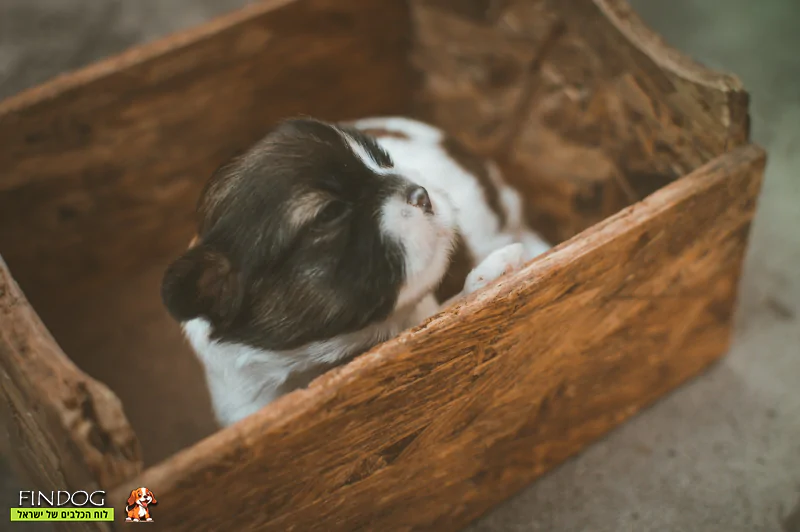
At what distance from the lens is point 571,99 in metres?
1.98

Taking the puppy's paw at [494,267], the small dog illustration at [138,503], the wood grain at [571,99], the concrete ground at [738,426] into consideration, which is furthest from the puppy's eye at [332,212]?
the concrete ground at [738,426]

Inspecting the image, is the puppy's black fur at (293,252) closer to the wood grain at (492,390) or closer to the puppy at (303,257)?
the puppy at (303,257)

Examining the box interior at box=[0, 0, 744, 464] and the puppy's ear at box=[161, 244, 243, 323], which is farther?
the box interior at box=[0, 0, 744, 464]

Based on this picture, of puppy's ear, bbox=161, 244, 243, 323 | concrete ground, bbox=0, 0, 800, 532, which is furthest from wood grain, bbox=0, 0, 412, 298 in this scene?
puppy's ear, bbox=161, 244, 243, 323

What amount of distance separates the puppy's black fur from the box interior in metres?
0.69

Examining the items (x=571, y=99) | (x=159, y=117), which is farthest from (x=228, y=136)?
(x=571, y=99)

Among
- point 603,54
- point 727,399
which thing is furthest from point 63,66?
point 727,399

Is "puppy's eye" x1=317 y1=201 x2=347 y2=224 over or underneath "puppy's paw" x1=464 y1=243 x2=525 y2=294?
over

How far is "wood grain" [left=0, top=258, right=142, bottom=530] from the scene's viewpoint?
3.40ft

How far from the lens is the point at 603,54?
5.88 ft

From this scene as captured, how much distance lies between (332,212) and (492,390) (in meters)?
0.44

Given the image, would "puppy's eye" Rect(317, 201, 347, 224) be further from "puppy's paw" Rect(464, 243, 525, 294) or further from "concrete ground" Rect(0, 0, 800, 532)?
"concrete ground" Rect(0, 0, 800, 532)

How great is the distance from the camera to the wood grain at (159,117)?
1836 millimetres

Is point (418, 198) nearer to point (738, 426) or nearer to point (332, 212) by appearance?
point (332, 212)
